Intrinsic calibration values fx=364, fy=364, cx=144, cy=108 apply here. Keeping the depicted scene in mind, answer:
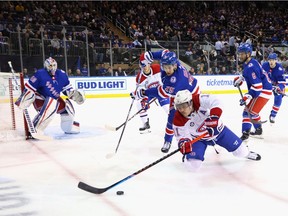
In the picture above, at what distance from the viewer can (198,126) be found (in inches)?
111

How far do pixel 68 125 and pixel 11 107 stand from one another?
968 mm

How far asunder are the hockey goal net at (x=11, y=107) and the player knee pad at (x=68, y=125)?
46cm

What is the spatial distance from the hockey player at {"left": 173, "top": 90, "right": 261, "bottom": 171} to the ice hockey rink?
0.16 m

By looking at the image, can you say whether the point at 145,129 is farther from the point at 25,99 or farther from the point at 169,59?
the point at 169,59

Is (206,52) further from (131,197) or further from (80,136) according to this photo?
(131,197)

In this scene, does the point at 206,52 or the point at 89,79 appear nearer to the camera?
the point at 89,79

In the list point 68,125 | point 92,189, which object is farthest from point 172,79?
point 68,125

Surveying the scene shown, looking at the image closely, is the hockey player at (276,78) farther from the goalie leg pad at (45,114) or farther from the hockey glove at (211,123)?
the goalie leg pad at (45,114)

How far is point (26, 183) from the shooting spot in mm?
2623

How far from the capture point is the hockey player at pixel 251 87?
378 cm

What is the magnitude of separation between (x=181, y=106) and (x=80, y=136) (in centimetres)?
222

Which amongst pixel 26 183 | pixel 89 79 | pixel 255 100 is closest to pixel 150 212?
pixel 26 183

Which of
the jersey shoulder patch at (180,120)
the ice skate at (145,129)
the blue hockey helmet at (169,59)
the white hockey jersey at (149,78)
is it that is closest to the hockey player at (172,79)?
the blue hockey helmet at (169,59)

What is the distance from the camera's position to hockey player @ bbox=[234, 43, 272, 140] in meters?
3.78
